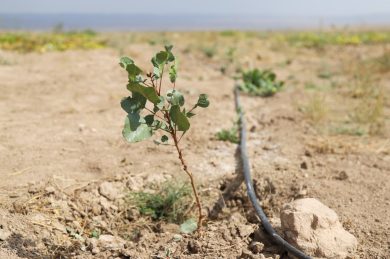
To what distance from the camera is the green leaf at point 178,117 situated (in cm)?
220

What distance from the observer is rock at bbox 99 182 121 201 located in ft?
10.1

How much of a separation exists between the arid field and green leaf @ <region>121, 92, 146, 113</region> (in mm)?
780

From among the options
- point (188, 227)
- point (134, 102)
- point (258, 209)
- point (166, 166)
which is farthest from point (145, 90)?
point (166, 166)

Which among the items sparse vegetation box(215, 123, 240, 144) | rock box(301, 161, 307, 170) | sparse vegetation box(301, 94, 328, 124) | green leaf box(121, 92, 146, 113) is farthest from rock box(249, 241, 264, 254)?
sparse vegetation box(301, 94, 328, 124)

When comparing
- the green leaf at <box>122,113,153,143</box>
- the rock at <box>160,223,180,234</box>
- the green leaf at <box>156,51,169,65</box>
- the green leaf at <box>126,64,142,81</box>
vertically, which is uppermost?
the green leaf at <box>156,51,169,65</box>

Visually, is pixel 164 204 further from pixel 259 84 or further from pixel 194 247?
pixel 259 84

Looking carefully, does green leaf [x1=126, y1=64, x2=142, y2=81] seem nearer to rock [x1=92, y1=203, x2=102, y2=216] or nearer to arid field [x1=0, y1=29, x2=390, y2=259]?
arid field [x1=0, y1=29, x2=390, y2=259]

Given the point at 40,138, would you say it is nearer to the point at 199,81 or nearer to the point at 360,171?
the point at 360,171

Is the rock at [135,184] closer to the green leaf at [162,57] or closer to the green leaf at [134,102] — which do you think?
the green leaf at [134,102]

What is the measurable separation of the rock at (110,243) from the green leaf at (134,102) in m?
0.83

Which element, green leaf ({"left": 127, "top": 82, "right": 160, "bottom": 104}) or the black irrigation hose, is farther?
the black irrigation hose

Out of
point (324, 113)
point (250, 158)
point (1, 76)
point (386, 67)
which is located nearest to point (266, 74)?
point (324, 113)

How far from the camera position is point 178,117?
7.28ft

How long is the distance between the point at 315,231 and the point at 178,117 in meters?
0.95
